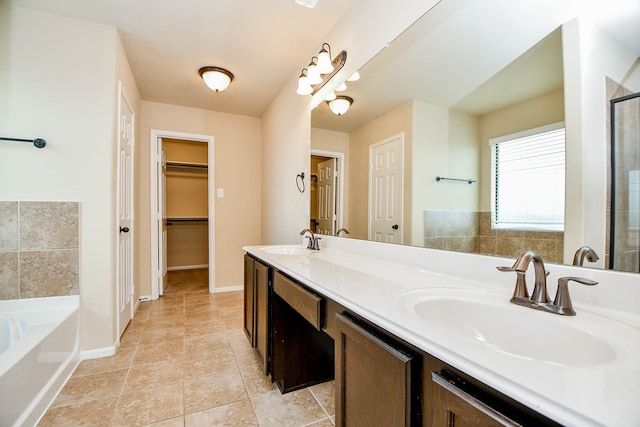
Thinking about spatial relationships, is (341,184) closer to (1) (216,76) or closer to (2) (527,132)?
(2) (527,132)

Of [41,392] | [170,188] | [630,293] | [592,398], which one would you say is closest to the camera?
[592,398]

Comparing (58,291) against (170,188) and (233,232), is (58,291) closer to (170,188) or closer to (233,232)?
(233,232)

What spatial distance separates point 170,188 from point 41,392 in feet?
13.9

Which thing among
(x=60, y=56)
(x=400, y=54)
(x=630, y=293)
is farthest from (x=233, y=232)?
(x=630, y=293)

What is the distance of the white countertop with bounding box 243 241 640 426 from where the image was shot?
14.6 inches

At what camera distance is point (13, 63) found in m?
1.87

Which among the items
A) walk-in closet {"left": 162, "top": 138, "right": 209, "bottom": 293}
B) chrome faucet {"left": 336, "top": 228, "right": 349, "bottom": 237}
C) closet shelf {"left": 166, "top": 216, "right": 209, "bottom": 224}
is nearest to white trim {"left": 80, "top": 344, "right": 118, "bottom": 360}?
chrome faucet {"left": 336, "top": 228, "right": 349, "bottom": 237}

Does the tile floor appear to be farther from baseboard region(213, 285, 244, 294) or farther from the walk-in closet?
the walk-in closet

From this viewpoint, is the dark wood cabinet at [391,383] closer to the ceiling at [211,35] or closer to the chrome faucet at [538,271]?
the chrome faucet at [538,271]

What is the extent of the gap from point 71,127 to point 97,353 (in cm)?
164

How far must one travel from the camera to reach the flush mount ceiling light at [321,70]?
1.96 m

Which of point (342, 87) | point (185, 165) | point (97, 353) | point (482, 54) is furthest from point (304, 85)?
point (185, 165)

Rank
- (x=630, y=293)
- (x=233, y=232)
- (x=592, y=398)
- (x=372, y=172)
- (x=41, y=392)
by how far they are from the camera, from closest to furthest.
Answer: (x=592, y=398)
(x=630, y=293)
(x=41, y=392)
(x=372, y=172)
(x=233, y=232)

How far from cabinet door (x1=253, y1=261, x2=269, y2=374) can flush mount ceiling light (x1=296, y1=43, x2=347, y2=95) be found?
1.42 metres
